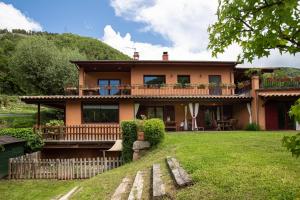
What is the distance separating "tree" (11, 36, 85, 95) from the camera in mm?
43500

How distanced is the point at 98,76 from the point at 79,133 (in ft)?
28.3

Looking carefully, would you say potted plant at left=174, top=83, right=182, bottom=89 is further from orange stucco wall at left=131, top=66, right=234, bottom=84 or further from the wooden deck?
the wooden deck

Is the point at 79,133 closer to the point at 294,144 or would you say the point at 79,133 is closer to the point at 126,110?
the point at 126,110

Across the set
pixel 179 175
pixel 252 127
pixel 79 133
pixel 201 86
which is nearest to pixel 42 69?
pixel 79 133

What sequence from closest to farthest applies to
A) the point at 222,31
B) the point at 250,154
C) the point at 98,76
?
1. the point at 222,31
2. the point at 250,154
3. the point at 98,76

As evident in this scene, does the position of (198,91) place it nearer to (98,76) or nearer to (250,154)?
(98,76)

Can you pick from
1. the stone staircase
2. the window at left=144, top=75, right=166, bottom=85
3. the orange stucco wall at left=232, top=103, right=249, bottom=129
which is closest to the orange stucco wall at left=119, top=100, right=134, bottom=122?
the window at left=144, top=75, right=166, bottom=85

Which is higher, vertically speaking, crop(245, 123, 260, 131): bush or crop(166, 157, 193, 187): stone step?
crop(245, 123, 260, 131): bush

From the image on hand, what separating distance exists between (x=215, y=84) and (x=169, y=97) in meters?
4.47

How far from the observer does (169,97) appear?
25344mm

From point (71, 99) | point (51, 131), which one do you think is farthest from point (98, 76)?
point (51, 131)

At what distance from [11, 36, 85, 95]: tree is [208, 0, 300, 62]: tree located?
40496mm

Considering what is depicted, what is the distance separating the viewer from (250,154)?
10211 millimetres

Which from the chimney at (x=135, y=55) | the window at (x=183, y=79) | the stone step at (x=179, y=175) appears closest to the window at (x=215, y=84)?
the window at (x=183, y=79)
